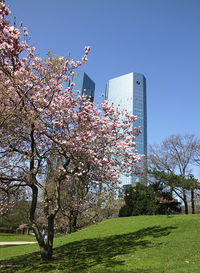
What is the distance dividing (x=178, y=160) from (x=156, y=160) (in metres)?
3.74

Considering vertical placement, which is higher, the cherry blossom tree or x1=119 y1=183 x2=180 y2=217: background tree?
the cherry blossom tree

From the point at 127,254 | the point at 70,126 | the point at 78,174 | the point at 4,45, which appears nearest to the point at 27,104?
the point at 70,126

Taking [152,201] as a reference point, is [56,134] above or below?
above

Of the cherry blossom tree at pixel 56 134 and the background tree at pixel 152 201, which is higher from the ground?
the cherry blossom tree at pixel 56 134

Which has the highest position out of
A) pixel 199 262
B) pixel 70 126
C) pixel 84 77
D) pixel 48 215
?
pixel 84 77

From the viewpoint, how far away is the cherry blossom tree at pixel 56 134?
27.8ft

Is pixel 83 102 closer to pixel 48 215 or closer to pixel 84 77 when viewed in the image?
pixel 48 215

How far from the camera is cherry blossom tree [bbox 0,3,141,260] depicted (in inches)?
334

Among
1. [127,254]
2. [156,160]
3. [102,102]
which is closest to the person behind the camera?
[127,254]

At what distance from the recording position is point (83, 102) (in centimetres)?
1140

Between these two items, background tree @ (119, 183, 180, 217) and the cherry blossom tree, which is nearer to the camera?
the cherry blossom tree

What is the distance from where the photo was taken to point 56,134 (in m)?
10.4

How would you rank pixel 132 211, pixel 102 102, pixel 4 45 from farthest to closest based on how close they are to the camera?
pixel 132 211 → pixel 102 102 → pixel 4 45

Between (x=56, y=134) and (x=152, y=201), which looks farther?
(x=152, y=201)
